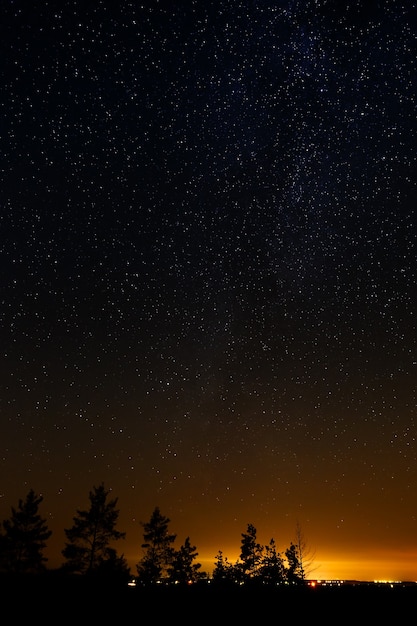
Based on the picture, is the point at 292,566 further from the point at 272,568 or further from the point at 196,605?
the point at 196,605

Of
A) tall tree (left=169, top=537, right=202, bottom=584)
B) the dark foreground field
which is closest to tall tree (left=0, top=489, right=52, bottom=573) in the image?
tall tree (left=169, top=537, right=202, bottom=584)

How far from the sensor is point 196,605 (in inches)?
397

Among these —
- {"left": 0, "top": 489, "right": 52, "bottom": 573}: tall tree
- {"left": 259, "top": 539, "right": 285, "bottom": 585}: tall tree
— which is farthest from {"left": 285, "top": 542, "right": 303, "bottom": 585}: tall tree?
{"left": 0, "top": 489, "right": 52, "bottom": 573}: tall tree

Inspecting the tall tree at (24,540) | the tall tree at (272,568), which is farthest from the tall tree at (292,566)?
the tall tree at (24,540)

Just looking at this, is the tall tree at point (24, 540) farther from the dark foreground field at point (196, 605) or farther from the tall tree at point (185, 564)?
the dark foreground field at point (196, 605)

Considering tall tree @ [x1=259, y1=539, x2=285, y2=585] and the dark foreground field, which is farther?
tall tree @ [x1=259, y1=539, x2=285, y2=585]

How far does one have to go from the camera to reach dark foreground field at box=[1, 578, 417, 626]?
30.5 ft

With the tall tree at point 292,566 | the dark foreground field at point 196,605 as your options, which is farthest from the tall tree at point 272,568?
the dark foreground field at point 196,605

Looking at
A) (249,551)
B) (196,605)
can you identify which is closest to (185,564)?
(249,551)

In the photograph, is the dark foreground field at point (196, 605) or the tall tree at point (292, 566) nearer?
the dark foreground field at point (196, 605)

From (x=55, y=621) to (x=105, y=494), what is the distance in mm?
29180

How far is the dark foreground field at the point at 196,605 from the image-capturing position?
9305mm

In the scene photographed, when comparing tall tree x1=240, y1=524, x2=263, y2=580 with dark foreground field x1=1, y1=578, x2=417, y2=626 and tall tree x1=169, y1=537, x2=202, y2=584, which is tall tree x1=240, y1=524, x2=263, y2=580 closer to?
tall tree x1=169, y1=537, x2=202, y2=584

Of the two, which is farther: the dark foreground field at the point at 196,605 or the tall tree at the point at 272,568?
the tall tree at the point at 272,568
